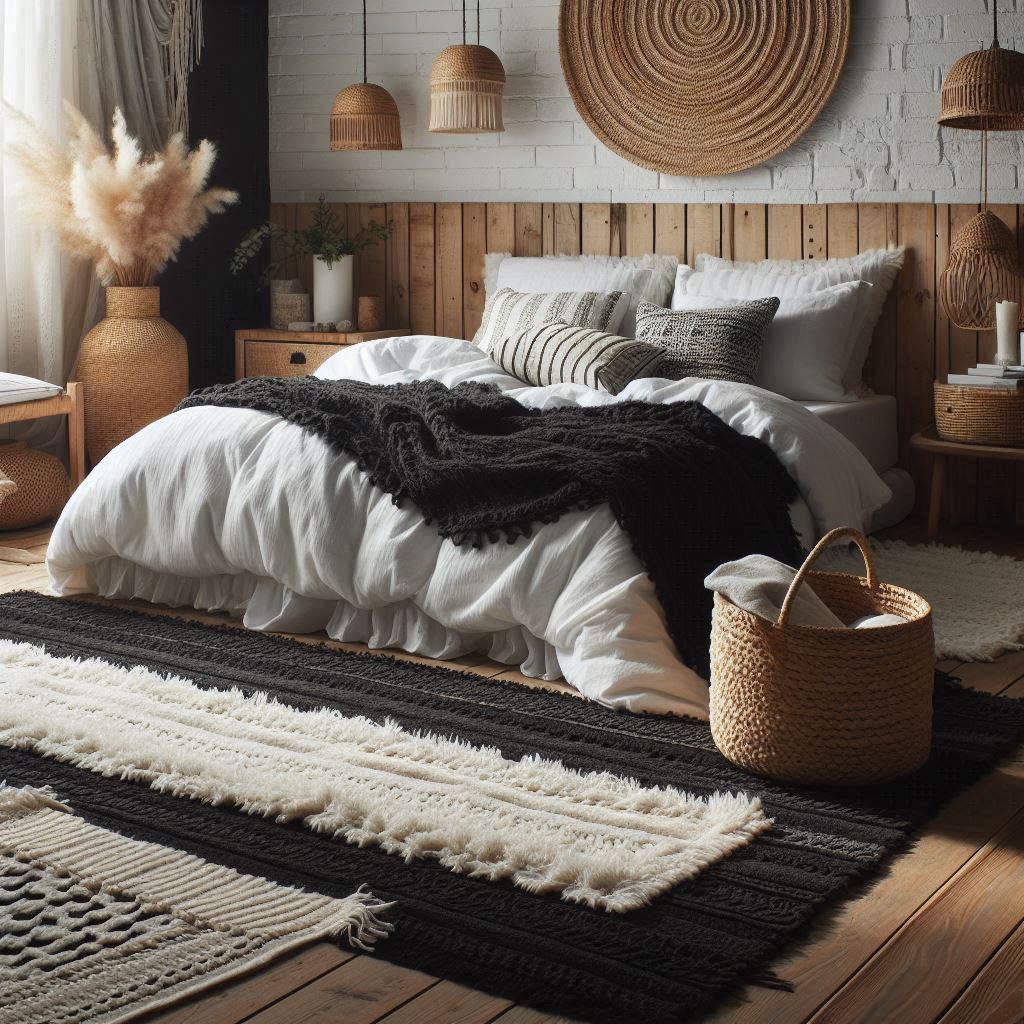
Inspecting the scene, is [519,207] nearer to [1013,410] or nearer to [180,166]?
[180,166]

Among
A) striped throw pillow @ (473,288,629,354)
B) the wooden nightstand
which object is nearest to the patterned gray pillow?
striped throw pillow @ (473,288,629,354)

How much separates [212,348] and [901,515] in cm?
286

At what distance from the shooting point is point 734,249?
4.96 meters

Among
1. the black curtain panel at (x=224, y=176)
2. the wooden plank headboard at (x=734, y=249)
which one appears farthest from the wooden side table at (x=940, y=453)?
the black curtain panel at (x=224, y=176)

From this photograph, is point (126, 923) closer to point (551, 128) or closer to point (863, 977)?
point (863, 977)

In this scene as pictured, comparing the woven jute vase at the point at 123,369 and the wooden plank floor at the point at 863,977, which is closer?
the wooden plank floor at the point at 863,977

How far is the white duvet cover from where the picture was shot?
2.86 metres

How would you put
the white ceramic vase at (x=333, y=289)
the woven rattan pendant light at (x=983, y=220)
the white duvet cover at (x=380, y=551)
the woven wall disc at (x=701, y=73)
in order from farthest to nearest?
1. the white ceramic vase at (x=333, y=289)
2. the woven wall disc at (x=701, y=73)
3. the woven rattan pendant light at (x=983, y=220)
4. the white duvet cover at (x=380, y=551)

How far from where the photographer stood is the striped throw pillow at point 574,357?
399 cm

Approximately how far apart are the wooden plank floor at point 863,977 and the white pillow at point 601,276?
2.83 meters

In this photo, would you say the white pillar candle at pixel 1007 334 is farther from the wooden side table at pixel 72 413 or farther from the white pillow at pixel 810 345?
the wooden side table at pixel 72 413

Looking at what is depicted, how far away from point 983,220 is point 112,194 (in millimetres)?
2934

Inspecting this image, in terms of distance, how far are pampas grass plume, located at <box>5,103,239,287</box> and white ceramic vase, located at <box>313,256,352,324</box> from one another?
0.49 metres

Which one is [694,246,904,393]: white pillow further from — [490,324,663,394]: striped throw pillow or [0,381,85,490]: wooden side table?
[0,381,85,490]: wooden side table
